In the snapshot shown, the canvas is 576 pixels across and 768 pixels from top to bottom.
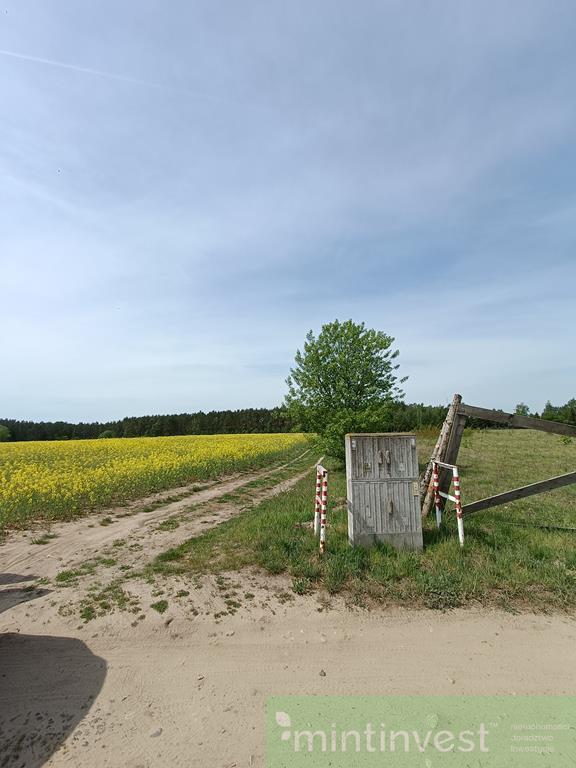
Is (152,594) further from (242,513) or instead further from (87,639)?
(242,513)

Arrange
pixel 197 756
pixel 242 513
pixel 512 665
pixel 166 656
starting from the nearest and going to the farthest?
pixel 197 756 → pixel 512 665 → pixel 166 656 → pixel 242 513

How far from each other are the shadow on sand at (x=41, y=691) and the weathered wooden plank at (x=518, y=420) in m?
7.08

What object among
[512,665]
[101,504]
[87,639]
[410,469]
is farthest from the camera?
[101,504]

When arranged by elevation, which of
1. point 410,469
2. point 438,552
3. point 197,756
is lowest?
point 197,756

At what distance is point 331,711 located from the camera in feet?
11.3

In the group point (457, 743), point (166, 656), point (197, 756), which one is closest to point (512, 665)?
point (457, 743)

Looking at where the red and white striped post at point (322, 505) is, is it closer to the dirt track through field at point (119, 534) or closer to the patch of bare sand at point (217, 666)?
the patch of bare sand at point (217, 666)

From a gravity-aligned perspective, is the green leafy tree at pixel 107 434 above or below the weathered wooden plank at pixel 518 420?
below

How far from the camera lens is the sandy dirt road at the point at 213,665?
3217 mm

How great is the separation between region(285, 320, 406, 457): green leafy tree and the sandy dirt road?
42.5 feet

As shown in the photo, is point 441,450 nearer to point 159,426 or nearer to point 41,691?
point 41,691

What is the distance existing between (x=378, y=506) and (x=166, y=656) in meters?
3.92

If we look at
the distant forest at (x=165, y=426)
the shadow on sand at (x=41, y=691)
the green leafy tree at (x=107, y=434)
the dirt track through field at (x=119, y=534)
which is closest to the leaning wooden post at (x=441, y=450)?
→ the dirt track through field at (x=119, y=534)

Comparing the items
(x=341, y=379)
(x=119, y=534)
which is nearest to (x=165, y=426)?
(x=341, y=379)
